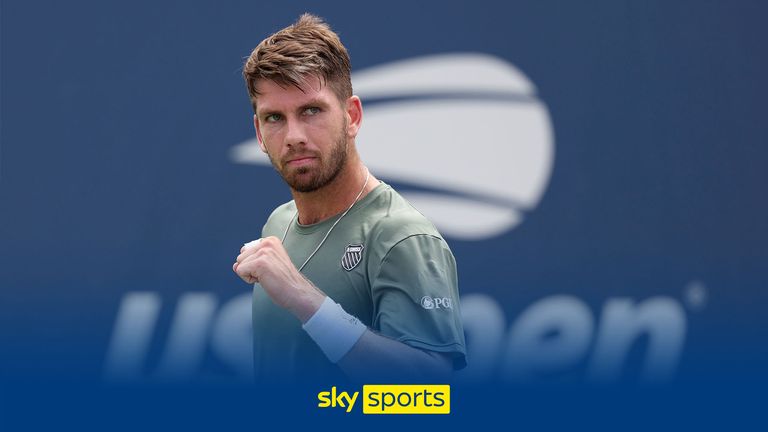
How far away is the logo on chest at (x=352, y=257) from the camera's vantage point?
95.2 inches

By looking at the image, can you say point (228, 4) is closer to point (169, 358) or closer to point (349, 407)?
point (169, 358)

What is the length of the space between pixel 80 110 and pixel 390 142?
1.73m

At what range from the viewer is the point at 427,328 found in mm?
2301

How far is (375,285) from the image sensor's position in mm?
2357

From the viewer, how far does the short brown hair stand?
246 centimetres

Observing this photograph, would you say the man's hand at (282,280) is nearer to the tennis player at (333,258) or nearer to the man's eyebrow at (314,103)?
the tennis player at (333,258)

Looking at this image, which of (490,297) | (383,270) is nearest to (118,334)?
(490,297)

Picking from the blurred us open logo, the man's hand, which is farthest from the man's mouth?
the blurred us open logo

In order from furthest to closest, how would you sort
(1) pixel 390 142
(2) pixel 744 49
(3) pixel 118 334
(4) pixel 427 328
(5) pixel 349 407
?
(2) pixel 744 49
(1) pixel 390 142
(3) pixel 118 334
(5) pixel 349 407
(4) pixel 427 328

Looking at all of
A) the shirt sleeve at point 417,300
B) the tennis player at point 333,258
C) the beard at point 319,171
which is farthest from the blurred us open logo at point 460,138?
the shirt sleeve at point 417,300

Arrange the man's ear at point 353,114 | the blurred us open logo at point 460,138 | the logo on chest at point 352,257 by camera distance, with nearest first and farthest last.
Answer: the logo on chest at point 352,257
the man's ear at point 353,114
the blurred us open logo at point 460,138

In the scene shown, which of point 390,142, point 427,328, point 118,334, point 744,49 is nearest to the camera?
point 427,328

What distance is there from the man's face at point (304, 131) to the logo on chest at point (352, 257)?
208mm

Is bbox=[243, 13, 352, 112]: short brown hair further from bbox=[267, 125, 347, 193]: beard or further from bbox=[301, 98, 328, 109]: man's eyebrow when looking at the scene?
bbox=[267, 125, 347, 193]: beard
